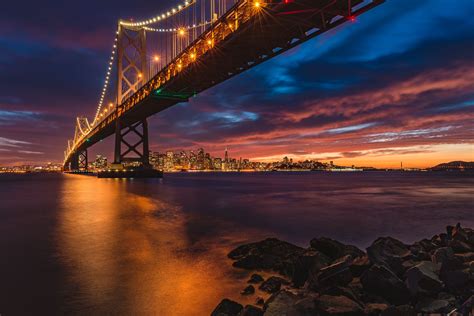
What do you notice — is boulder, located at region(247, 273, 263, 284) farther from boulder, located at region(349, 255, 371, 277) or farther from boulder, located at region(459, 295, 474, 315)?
boulder, located at region(459, 295, 474, 315)

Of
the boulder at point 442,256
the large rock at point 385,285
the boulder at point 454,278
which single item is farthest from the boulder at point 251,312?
the boulder at point 442,256

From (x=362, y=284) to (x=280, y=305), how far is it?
160 cm

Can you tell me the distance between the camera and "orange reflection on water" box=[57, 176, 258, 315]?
527cm

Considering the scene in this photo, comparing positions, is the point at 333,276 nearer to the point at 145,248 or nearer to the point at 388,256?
the point at 388,256

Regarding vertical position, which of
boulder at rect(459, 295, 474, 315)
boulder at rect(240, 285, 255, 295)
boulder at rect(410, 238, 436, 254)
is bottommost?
boulder at rect(240, 285, 255, 295)

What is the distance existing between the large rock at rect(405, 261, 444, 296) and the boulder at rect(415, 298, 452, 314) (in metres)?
0.31

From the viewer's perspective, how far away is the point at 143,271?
22.9 ft

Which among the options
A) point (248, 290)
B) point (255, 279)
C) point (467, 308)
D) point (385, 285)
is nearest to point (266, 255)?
point (255, 279)

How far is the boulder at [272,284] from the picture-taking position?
5469mm

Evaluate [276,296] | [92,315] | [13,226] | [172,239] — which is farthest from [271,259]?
[13,226]

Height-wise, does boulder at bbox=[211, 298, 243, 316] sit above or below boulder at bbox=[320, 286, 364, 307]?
below

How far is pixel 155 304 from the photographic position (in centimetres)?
520

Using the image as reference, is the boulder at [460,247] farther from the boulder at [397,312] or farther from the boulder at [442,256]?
the boulder at [397,312]

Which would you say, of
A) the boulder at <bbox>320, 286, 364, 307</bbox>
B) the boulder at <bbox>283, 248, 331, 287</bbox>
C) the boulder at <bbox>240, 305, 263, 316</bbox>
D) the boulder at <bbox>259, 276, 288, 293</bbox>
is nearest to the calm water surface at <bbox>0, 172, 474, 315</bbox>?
the boulder at <bbox>259, 276, 288, 293</bbox>
